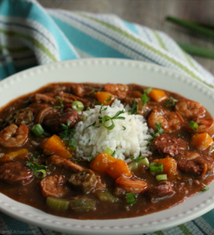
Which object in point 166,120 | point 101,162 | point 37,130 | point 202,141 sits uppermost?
point 202,141

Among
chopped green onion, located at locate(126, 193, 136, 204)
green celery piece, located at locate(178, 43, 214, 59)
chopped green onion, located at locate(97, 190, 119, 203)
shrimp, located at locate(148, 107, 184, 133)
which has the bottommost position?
chopped green onion, located at locate(97, 190, 119, 203)

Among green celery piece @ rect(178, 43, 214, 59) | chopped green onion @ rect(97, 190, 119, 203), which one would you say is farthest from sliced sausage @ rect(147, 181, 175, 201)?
green celery piece @ rect(178, 43, 214, 59)

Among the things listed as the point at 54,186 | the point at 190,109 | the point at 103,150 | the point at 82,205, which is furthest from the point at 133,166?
the point at 190,109

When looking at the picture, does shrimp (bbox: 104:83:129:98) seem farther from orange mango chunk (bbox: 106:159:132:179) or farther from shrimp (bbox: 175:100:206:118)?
orange mango chunk (bbox: 106:159:132:179)

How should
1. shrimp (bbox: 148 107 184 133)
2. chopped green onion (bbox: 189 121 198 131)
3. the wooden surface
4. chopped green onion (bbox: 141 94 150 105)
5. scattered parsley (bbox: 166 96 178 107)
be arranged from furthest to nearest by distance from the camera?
the wooden surface
scattered parsley (bbox: 166 96 178 107)
chopped green onion (bbox: 141 94 150 105)
shrimp (bbox: 148 107 184 133)
chopped green onion (bbox: 189 121 198 131)

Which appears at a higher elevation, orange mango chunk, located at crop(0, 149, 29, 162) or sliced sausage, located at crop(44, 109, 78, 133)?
sliced sausage, located at crop(44, 109, 78, 133)

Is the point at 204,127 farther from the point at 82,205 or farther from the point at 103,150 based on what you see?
the point at 82,205

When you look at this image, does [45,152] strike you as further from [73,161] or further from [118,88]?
[118,88]
